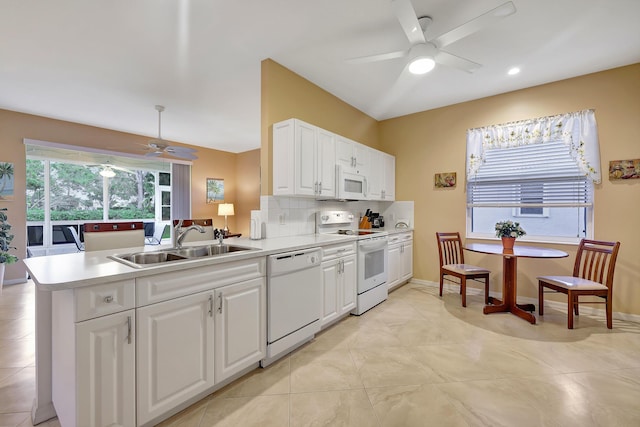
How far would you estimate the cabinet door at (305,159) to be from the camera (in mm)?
2723

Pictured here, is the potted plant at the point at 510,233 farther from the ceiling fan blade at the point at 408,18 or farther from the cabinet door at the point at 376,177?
the ceiling fan blade at the point at 408,18

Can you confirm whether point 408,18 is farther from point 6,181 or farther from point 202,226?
point 6,181

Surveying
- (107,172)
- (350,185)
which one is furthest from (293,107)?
(107,172)

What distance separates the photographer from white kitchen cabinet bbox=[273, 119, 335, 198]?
8.86 ft

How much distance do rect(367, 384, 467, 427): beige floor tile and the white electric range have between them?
4.07 ft

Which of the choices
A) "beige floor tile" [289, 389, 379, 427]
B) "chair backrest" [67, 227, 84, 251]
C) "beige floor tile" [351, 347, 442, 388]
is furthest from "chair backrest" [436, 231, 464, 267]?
"chair backrest" [67, 227, 84, 251]

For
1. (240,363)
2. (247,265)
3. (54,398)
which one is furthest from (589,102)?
(54,398)

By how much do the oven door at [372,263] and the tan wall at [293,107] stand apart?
4.04 ft

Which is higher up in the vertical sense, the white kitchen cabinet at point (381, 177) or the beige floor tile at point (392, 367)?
the white kitchen cabinet at point (381, 177)

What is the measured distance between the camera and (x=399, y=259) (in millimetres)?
3982

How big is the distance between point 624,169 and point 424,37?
8.98ft

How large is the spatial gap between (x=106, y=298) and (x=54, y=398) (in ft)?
2.70

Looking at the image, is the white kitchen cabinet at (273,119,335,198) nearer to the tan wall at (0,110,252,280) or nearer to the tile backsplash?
the tile backsplash

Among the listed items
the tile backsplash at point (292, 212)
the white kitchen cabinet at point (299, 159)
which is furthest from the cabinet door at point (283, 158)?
the tile backsplash at point (292, 212)
